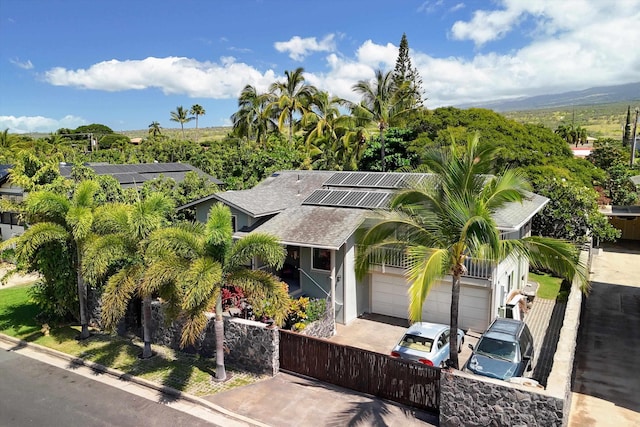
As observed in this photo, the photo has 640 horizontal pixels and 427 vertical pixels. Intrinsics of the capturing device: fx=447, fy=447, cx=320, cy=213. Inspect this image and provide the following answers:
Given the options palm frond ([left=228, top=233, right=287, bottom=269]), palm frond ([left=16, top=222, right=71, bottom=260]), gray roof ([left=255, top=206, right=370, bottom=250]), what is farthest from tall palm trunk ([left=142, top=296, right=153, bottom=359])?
gray roof ([left=255, top=206, right=370, bottom=250])

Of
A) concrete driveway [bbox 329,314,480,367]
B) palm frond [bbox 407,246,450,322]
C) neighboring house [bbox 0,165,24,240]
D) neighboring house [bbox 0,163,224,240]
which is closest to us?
palm frond [bbox 407,246,450,322]

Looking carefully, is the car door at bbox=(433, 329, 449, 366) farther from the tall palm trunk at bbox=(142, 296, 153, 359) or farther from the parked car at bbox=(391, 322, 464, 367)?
the tall palm trunk at bbox=(142, 296, 153, 359)

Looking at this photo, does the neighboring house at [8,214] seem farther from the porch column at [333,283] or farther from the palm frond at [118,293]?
the porch column at [333,283]

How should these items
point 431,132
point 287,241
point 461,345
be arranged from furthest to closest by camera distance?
point 431,132 < point 287,241 < point 461,345

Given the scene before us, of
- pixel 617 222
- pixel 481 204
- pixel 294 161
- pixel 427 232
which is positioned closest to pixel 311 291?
pixel 427 232

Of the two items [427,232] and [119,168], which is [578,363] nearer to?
[427,232]

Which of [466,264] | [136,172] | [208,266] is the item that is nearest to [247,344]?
[208,266]

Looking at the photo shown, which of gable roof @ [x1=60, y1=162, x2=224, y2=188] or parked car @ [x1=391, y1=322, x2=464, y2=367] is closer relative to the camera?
parked car @ [x1=391, y1=322, x2=464, y2=367]
